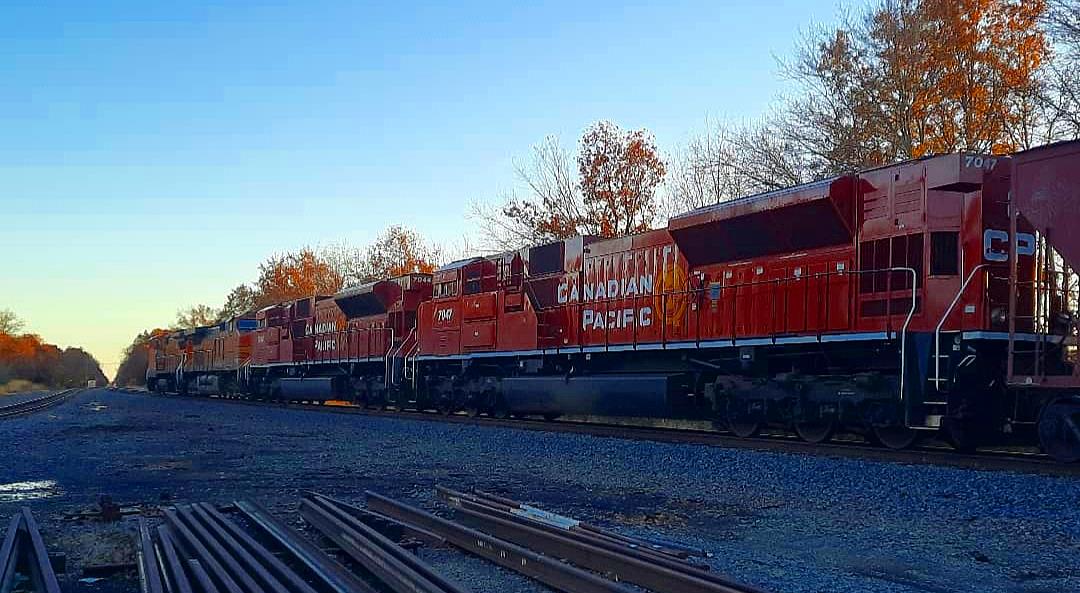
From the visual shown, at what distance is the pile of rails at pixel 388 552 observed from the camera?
4832mm

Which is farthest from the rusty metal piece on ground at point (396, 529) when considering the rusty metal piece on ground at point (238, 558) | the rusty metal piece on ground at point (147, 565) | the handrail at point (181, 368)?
the handrail at point (181, 368)

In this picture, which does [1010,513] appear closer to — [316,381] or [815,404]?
[815,404]

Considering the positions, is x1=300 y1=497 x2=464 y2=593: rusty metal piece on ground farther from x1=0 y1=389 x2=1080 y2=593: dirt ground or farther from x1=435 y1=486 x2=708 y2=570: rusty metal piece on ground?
x1=435 y1=486 x2=708 y2=570: rusty metal piece on ground

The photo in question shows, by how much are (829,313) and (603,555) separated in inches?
340

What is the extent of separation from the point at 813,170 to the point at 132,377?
112 meters

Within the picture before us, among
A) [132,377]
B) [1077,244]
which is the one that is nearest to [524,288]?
[1077,244]

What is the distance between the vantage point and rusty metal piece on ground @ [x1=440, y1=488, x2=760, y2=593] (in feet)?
15.5

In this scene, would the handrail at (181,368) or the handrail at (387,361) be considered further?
the handrail at (181,368)

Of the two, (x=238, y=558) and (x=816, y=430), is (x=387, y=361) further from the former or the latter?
Result: (x=238, y=558)

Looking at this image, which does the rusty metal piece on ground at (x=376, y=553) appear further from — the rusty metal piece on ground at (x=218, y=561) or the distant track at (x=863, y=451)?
the distant track at (x=863, y=451)

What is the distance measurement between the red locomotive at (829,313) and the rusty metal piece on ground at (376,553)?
23.9 ft

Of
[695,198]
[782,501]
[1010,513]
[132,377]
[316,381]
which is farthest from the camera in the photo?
[132,377]

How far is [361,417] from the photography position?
818 inches

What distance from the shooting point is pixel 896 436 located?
40.4 feet
